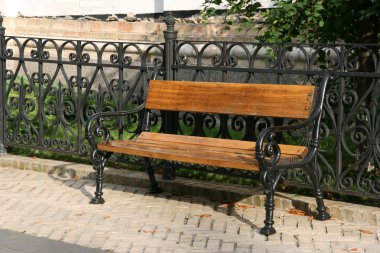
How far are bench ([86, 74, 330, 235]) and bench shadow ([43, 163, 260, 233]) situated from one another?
0.21m

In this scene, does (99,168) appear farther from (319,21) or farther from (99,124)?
(319,21)

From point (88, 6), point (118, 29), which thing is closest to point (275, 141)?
point (118, 29)

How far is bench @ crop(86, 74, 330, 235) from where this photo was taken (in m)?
7.54

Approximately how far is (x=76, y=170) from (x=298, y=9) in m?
2.64

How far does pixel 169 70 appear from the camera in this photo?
30.0 ft

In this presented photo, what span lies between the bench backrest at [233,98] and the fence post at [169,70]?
0.83 feet

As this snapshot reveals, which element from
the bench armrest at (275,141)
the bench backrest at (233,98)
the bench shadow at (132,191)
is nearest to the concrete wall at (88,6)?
the bench shadow at (132,191)

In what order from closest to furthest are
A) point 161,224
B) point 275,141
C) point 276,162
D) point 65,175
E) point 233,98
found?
point 276,162
point 275,141
point 161,224
point 233,98
point 65,175

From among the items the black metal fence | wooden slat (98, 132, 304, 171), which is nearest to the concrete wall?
the black metal fence

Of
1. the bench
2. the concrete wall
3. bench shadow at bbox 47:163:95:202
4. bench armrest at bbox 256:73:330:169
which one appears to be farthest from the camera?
the concrete wall

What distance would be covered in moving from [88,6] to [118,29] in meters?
Result: 1.36

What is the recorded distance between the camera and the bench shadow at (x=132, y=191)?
8.31 metres

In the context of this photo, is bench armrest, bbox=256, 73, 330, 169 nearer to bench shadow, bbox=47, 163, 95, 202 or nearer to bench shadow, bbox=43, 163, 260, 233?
bench shadow, bbox=43, 163, 260, 233

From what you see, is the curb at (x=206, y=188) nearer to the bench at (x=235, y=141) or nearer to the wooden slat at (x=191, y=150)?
the bench at (x=235, y=141)
